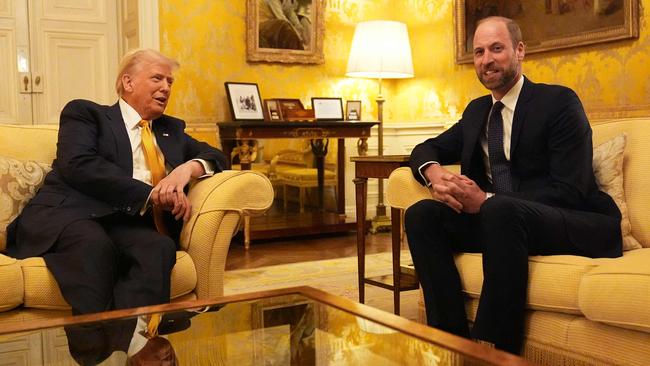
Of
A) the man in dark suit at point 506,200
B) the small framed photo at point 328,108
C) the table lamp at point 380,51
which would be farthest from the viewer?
the small framed photo at point 328,108

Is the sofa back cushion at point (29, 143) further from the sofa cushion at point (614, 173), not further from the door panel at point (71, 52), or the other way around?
the door panel at point (71, 52)

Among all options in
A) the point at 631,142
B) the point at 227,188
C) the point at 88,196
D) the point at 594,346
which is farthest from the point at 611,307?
the point at 88,196

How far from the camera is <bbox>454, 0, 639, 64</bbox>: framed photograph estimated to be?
177 inches

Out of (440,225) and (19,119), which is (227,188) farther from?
(19,119)

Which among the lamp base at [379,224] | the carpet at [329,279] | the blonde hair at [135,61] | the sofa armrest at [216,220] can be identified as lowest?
the carpet at [329,279]

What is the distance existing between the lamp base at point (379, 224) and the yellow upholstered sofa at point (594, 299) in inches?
139

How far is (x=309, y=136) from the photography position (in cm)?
571

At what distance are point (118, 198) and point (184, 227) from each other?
0.26 m

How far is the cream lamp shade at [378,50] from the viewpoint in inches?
231

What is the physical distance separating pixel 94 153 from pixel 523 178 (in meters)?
1.60

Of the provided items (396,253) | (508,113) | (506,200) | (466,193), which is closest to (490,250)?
(506,200)

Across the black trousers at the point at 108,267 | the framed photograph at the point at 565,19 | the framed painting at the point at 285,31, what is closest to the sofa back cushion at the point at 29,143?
the black trousers at the point at 108,267

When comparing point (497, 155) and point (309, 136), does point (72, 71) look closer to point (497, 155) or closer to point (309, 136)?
point (309, 136)

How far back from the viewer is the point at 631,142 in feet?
9.16
